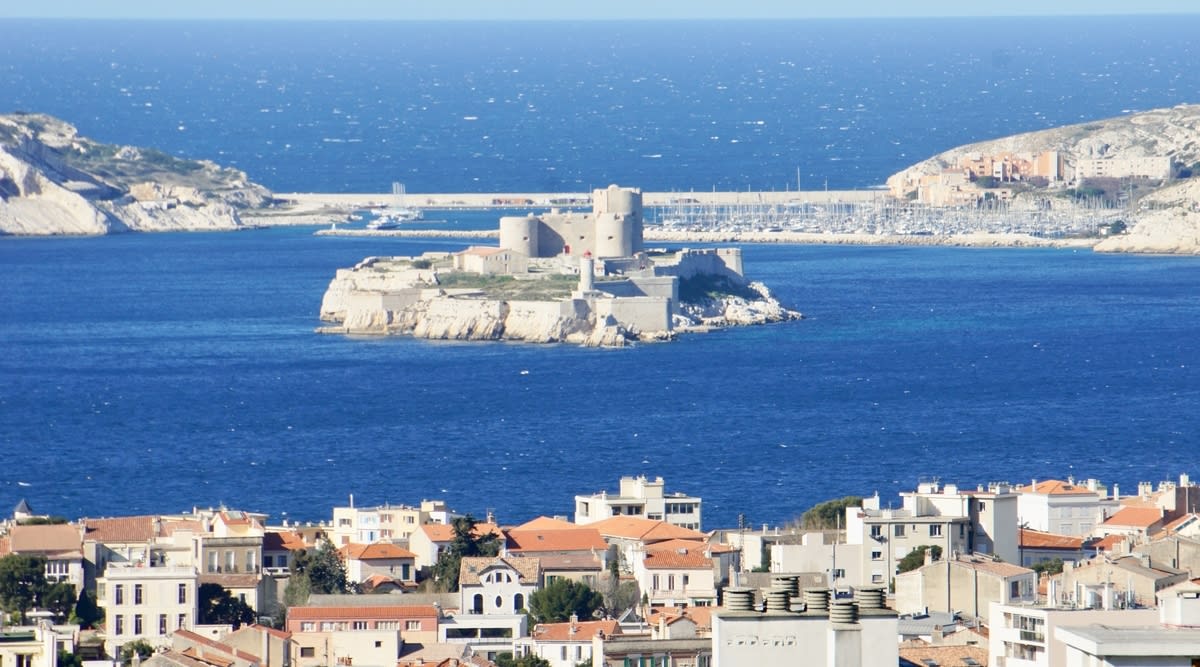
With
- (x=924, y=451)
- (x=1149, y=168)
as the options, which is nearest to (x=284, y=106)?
(x=1149, y=168)

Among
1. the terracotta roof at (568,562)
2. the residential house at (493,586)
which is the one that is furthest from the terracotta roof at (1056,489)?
the residential house at (493,586)

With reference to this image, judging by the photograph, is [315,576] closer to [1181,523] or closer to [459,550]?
[459,550]

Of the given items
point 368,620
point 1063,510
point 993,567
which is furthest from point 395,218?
point 993,567

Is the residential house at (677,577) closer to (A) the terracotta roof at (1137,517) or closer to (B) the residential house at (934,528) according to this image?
(B) the residential house at (934,528)

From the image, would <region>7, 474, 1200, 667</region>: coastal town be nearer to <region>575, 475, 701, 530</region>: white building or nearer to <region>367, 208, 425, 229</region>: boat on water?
<region>575, 475, 701, 530</region>: white building

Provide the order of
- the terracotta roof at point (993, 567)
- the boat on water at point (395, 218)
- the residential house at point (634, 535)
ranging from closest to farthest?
1. the terracotta roof at point (993, 567)
2. the residential house at point (634, 535)
3. the boat on water at point (395, 218)

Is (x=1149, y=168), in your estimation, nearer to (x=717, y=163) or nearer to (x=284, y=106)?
(x=717, y=163)

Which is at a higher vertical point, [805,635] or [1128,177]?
[1128,177]
